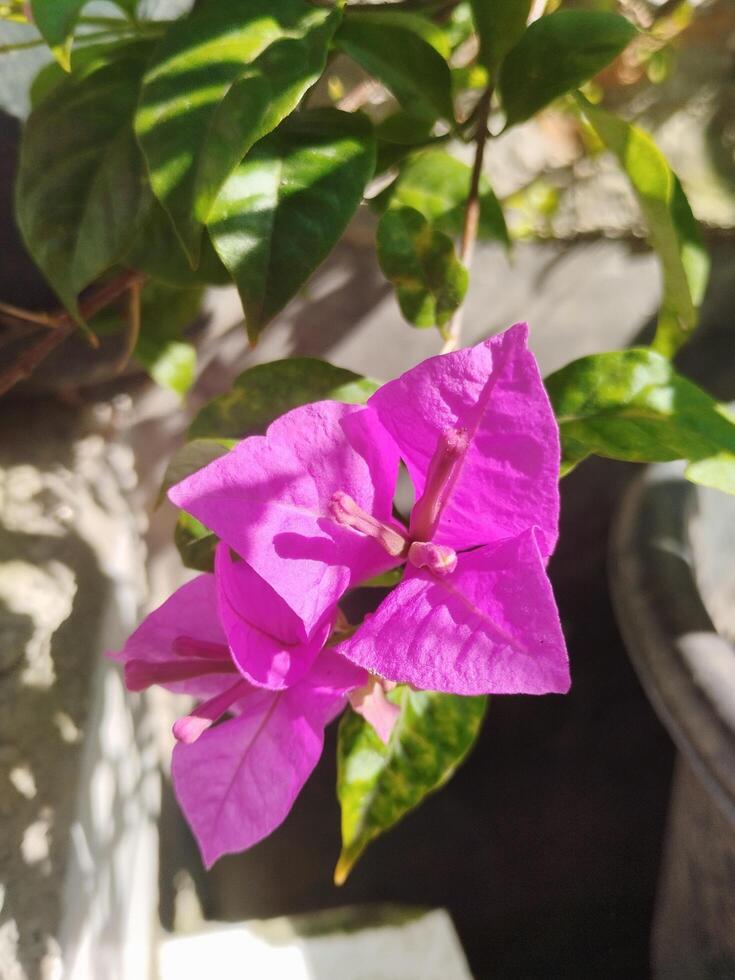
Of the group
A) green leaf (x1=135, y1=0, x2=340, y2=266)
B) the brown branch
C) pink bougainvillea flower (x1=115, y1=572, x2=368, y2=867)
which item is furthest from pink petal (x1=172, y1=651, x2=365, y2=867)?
the brown branch

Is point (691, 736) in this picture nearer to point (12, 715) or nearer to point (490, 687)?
point (490, 687)

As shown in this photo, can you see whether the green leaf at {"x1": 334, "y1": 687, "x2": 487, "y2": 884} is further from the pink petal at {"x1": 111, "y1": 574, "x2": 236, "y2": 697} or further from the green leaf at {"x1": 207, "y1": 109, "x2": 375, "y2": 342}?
the green leaf at {"x1": 207, "y1": 109, "x2": 375, "y2": 342}

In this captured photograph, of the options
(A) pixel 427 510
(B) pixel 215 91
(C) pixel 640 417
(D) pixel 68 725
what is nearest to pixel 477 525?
(A) pixel 427 510

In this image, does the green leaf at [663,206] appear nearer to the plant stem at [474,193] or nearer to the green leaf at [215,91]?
the plant stem at [474,193]

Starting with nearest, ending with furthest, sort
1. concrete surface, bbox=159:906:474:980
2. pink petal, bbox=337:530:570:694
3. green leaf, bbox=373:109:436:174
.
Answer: pink petal, bbox=337:530:570:694 < green leaf, bbox=373:109:436:174 < concrete surface, bbox=159:906:474:980

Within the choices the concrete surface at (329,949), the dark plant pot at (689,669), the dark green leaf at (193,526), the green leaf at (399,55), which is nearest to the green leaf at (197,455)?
the dark green leaf at (193,526)

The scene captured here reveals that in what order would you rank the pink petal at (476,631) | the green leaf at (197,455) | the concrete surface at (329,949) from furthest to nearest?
the concrete surface at (329,949) → the green leaf at (197,455) → the pink petal at (476,631)

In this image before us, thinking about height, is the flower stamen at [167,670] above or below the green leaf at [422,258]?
below
